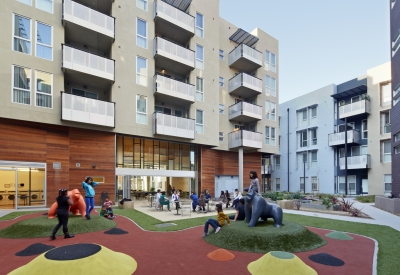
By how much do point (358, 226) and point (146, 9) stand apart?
905 inches

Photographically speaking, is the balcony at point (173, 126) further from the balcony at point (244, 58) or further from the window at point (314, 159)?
the window at point (314, 159)

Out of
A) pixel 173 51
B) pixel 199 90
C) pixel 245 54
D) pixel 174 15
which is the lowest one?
pixel 199 90

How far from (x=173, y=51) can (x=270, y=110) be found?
628 inches

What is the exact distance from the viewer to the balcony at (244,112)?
95.6 feet

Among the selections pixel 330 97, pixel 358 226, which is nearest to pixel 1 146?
pixel 358 226

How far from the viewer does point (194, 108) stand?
25594mm

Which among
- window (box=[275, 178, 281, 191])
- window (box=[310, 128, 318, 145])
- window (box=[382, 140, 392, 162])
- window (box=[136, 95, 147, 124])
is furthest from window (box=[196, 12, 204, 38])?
window (box=[275, 178, 281, 191])

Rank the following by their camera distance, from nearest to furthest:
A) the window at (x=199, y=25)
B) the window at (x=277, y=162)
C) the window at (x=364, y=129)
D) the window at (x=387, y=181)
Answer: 1. the window at (x=199, y=25)
2. the window at (x=387, y=181)
3. the window at (x=364, y=129)
4. the window at (x=277, y=162)

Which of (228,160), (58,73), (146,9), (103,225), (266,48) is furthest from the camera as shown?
(266,48)

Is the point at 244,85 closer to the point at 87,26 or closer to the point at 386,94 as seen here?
the point at 386,94

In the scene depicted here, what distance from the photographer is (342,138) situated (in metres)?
33.1

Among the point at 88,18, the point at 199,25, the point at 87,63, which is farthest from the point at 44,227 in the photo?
the point at 199,25

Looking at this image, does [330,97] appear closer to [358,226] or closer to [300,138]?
[300,138]

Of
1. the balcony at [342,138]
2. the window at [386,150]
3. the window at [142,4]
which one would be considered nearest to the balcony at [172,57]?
the window at [142,4]
